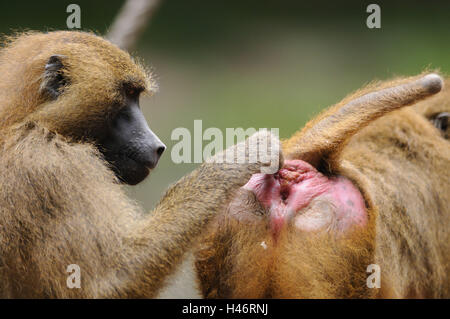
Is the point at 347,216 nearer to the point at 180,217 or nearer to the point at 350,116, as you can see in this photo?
the point at 350,116

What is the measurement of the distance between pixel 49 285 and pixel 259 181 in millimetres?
1246

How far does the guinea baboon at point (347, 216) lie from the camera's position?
2.90 m

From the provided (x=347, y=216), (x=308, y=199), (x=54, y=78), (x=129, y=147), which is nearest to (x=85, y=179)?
(x=129, y=147)

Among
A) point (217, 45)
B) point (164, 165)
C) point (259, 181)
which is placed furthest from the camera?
point (217, 45)

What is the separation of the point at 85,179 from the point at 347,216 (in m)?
1.40

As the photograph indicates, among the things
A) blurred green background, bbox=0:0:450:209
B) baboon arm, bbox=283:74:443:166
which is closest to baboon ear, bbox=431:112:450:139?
baboon arm, bbox=283:74:443:166

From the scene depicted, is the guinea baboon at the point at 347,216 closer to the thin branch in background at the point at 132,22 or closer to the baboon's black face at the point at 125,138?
the baboon's black face at the point at 125,138

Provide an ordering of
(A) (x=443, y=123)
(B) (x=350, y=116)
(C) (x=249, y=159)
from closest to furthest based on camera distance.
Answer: (C) (x=249, y=159), (B) (x=350, y=116), (A) (x=443, y=123)

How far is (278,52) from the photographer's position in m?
8.53

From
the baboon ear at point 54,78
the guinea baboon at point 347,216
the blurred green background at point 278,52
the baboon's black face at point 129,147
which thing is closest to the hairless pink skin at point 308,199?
the guinea baboon at point 347,216

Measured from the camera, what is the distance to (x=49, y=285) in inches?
109

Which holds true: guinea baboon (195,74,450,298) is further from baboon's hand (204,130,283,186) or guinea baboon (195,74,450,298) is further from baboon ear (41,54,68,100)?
baboon ear (41,54,68,100)
